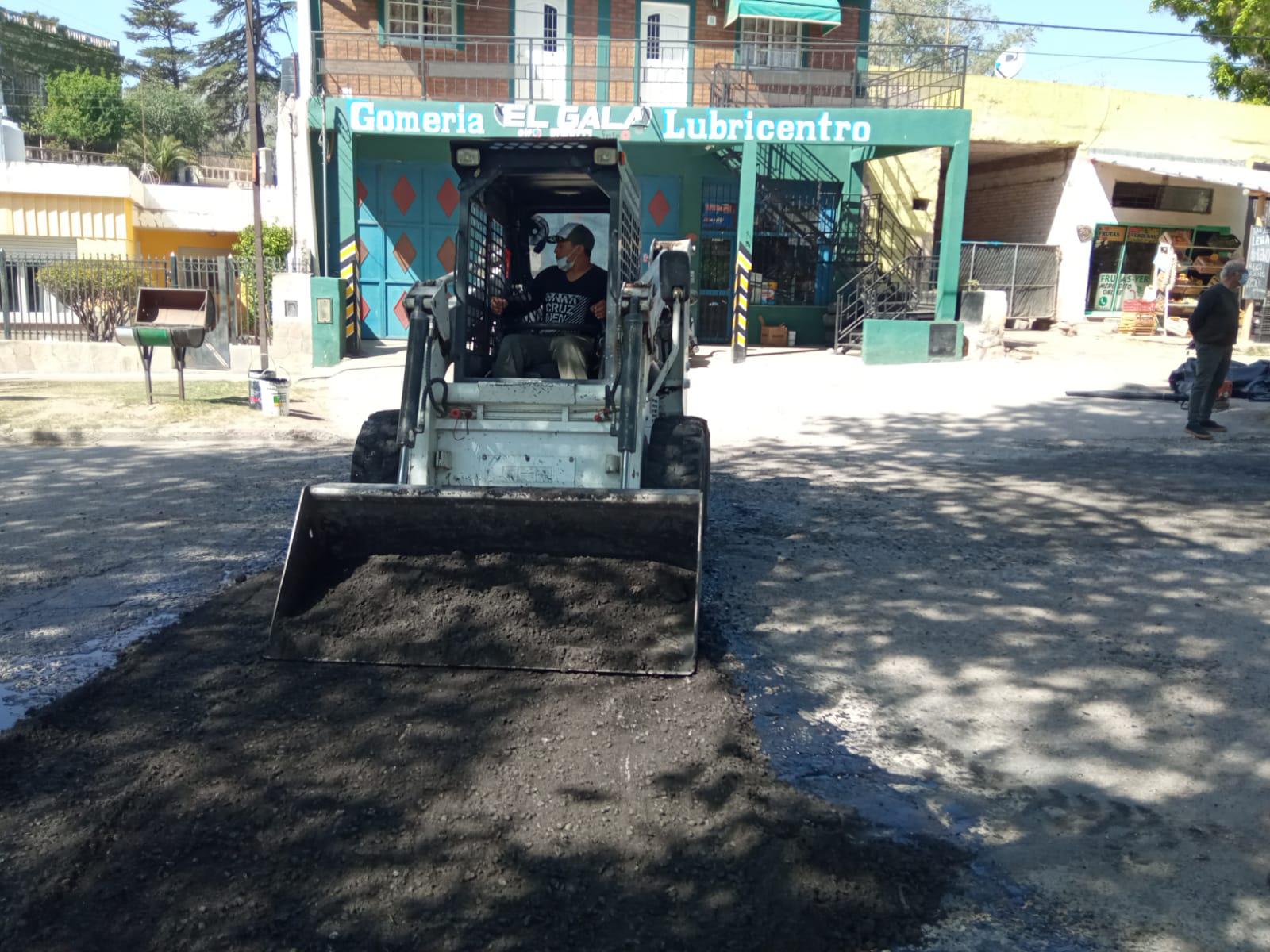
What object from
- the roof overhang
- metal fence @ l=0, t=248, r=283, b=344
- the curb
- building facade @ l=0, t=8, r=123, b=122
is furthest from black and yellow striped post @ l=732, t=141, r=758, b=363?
building facade @ l=0, t=8, r=123, b=122

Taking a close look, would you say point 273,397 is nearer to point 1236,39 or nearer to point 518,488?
point 518,488

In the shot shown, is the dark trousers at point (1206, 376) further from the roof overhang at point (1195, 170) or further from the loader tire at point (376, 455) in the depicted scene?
the roof overhang at point (1195, 170)

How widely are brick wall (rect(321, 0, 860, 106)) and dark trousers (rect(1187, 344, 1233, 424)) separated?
10.9m

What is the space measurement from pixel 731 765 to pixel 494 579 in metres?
1.62

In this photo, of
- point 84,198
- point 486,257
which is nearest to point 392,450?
point 486,257

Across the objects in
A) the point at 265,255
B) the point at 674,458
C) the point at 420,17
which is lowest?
the point at 674,458

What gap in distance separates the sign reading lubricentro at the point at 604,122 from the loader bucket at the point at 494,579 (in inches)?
563

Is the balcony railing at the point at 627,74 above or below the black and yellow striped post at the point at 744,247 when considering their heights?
above

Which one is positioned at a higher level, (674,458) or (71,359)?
(674,458)

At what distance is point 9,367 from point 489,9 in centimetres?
1091

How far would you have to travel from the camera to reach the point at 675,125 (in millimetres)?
19453

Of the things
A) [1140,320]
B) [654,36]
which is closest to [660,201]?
[654,36]

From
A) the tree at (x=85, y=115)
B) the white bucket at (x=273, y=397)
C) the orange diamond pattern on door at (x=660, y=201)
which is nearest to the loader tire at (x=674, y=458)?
the white bucket at (x=273, y=397)

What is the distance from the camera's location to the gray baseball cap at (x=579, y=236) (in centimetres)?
738
